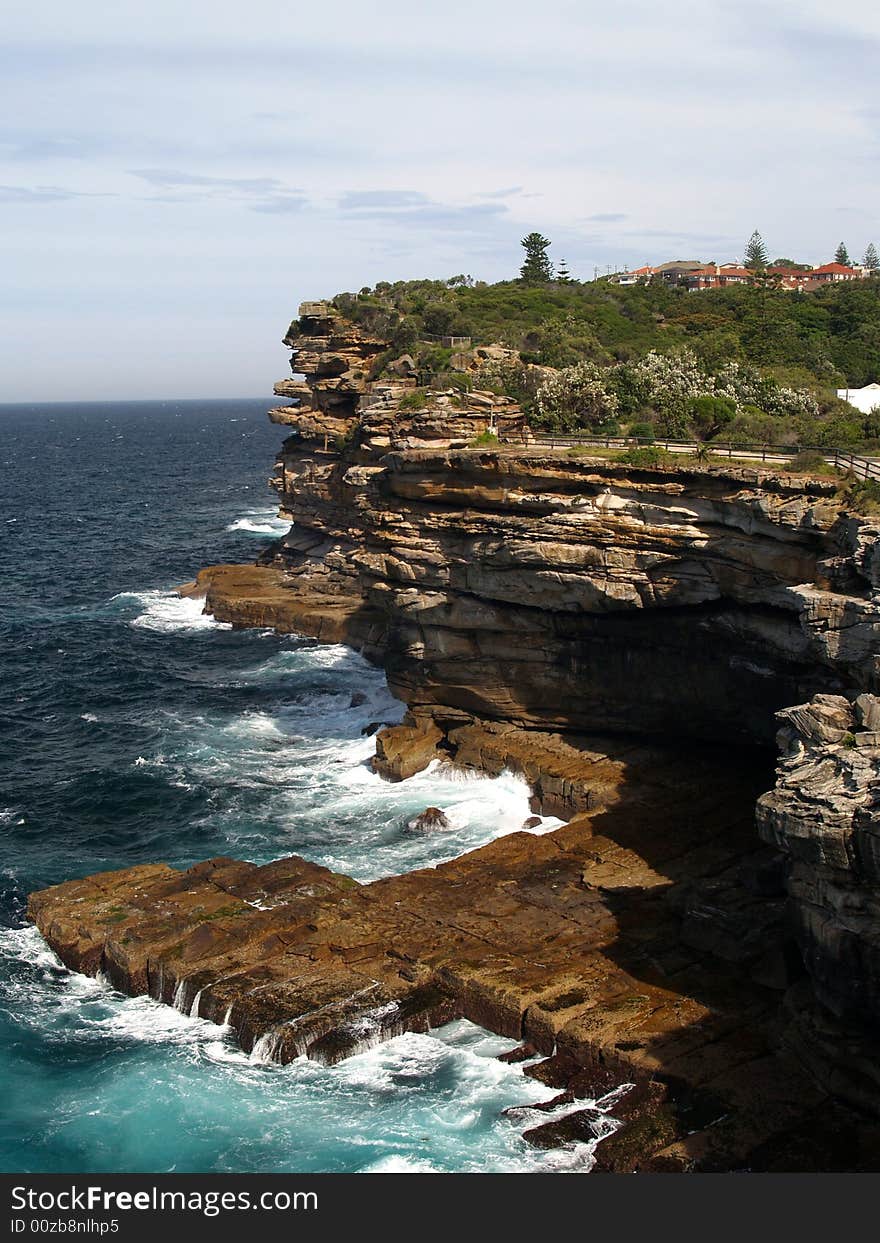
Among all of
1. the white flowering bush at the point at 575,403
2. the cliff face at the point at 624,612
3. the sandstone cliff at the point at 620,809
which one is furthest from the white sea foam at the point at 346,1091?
the white flowering bush at the point at 575,403

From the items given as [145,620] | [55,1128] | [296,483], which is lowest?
[55,1128]

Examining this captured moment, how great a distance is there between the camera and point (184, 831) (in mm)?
43031

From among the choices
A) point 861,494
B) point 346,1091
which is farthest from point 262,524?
point 346,1091

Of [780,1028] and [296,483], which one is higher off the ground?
[296,483]

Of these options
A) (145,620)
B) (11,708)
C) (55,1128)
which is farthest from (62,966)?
(145,620)

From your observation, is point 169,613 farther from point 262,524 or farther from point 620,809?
point 620,809

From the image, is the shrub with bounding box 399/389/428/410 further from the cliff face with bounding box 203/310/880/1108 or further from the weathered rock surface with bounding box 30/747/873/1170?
the weathered rock surface with bounding box 30/747/873/1170

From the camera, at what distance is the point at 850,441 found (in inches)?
1805

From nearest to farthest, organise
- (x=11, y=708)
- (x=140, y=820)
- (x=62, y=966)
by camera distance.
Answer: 1. (x=62, y=966)
2. (x=140, y=820)
3. (x=11, y=708)

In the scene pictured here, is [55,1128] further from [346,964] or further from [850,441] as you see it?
[850,441]

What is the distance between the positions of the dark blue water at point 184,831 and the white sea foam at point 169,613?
26cm

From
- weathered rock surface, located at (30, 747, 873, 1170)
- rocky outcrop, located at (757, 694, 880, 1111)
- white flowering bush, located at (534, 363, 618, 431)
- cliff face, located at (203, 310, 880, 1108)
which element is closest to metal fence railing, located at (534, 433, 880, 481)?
cliff face, located at (203, 310, 880, 1108)

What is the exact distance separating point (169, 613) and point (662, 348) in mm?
37495

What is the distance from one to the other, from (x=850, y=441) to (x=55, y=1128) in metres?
36.7
